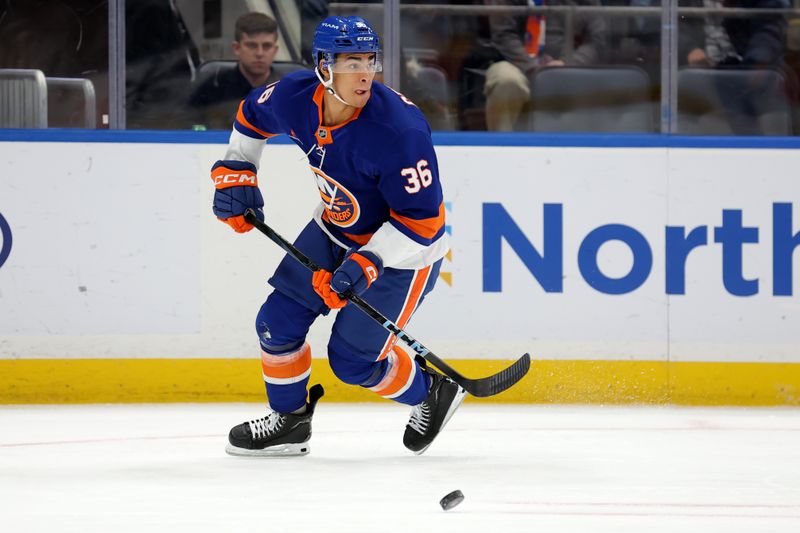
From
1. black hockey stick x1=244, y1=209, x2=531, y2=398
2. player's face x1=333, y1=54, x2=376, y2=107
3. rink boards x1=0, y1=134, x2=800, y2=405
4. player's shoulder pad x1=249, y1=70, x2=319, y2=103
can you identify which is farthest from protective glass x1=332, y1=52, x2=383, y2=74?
rink boards x1=0, y1=134, x2=800, y2=405

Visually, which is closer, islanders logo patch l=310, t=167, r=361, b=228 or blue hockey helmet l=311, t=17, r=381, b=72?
blue hockey helmet l=311, t=17, r=381, b=72

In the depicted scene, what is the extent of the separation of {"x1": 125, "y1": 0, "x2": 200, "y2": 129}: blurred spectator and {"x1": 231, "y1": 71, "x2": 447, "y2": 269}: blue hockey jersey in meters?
1.13

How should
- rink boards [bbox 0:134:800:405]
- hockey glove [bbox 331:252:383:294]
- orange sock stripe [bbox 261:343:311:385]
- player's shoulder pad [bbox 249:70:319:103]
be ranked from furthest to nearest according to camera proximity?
1. rink boards [bbox 0:134:800:405]
2. orange sock stripe [bbox 261:343:311:385]
3. player's shoulder pad [bbox 249:70:319:103]
4. hockey glove [bbox 331:252:383:294]

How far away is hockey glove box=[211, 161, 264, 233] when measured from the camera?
3596 mm

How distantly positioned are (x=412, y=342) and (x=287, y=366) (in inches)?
13.9

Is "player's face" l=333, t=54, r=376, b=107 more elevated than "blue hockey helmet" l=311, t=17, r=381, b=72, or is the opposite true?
"blue hockey helmet" l=311, t=17, r=381, b=72

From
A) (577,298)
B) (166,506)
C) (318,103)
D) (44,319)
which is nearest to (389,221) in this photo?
(318,103)

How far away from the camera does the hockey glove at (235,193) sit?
3596mm

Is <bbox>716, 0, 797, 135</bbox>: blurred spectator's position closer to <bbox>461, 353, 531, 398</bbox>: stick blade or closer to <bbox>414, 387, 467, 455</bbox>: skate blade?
<bbox>461, 353, 531, 398</bbox>: stick blade

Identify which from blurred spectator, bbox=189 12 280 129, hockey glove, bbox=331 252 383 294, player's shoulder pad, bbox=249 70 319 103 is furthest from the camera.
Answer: blurred spectator, bbox=189 12 280 129

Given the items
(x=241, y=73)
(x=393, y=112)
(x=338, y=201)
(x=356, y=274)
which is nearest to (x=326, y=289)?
(x=356, y=274)

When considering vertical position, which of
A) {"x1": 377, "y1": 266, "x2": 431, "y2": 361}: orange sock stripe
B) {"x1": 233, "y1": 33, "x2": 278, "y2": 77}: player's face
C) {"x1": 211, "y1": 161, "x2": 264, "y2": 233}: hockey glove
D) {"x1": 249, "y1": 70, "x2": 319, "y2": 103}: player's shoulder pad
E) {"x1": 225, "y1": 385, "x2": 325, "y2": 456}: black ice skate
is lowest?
{"x1": 225, "y1": 385, "x2": 325, "y2": 456}: black ice skate

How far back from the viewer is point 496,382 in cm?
382

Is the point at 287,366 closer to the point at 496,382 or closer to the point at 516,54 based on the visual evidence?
the point at 496,382
